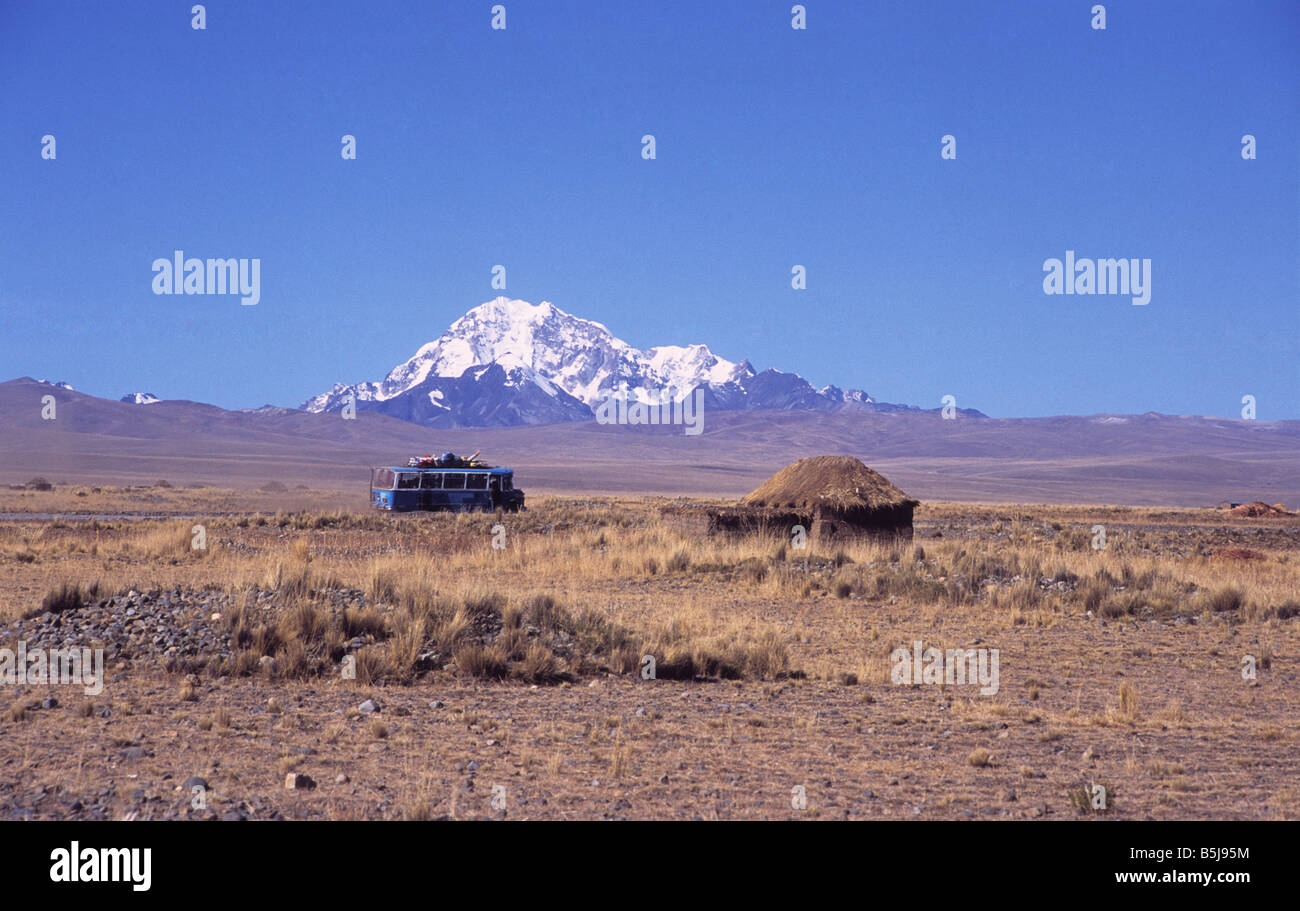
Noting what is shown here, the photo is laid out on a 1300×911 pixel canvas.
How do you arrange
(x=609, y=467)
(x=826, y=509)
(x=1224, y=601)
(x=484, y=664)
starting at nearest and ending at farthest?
(x=484, y=664)
(x=1224, y=601)
(x=826, y=509)
(x=609, y=467)

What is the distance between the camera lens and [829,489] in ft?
82.9

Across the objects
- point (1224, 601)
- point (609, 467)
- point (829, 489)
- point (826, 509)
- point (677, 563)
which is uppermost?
point (829, 489)

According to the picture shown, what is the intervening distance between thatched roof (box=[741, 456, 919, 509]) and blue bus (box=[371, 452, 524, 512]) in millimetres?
14052

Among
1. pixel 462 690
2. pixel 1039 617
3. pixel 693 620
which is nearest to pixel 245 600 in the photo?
pixel 462 690

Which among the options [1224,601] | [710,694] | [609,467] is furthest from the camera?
[609,467]

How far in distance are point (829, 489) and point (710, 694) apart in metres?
15.4

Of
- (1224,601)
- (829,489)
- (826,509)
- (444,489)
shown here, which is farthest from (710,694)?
(444,489)

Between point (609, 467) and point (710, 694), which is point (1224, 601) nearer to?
point (710, 694)

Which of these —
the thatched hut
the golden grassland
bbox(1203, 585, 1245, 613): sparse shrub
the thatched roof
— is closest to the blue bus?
the thatched hut

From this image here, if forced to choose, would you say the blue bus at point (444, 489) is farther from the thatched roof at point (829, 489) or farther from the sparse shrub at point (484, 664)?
the sparse shrub at point (484, 664)

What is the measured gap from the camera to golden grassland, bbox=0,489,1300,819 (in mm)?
7090

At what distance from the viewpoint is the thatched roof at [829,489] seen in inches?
971

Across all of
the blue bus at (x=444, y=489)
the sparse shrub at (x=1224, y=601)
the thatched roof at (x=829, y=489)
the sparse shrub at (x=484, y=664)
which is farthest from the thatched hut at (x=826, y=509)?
the sparse shrub at (x=484, y=664)
